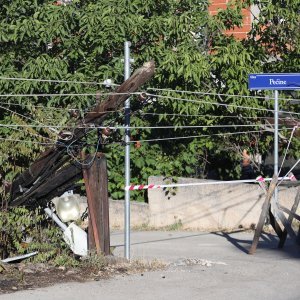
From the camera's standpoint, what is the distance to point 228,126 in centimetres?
1585

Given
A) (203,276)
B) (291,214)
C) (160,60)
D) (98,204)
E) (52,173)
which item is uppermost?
(160,60)

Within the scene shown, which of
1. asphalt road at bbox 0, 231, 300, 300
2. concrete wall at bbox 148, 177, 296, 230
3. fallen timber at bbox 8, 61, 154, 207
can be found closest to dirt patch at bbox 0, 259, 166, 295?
asphalt road at bbox 0, 231, 300, 300

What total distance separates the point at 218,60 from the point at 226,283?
6129mm

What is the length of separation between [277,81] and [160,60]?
343 centimetres

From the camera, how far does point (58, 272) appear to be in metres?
10.8

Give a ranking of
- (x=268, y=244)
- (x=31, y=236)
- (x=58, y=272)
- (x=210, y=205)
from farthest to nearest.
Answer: (x=210, y=205) < (x=268, y=244) < (x=31, y=236) < (x=58, y=272)

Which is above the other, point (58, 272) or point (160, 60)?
point (160, 60)

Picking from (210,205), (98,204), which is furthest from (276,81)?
(210,205)

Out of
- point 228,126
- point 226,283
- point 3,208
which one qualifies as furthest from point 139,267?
point 228,126

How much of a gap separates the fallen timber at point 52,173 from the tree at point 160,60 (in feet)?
12.3

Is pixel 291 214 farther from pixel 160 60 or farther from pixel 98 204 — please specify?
pixel 160 60

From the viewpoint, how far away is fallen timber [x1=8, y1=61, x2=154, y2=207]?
10906mm

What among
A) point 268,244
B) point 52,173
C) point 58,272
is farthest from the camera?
point 268,244

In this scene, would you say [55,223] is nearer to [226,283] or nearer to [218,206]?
[226,283]
